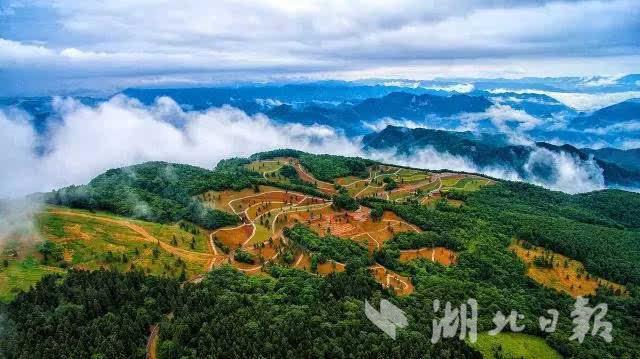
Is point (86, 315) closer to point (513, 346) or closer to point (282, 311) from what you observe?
point (282, 311)

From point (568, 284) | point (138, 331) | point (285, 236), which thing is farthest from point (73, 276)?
point (568, 284)

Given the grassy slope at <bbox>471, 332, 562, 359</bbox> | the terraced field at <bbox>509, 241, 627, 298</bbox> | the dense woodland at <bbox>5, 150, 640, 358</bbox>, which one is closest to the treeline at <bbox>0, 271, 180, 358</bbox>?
the dense woodland at <bbox>5, 150, 640, 358</bbox>

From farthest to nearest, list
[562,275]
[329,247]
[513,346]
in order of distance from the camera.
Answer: [562,275]
[329,247]
[513,346]

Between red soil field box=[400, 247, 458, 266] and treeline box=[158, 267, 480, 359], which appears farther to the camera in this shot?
red soil field box=[400, 247, 458, 266]

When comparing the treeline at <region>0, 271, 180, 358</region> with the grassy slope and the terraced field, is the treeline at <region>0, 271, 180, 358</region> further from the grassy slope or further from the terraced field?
the terraced field

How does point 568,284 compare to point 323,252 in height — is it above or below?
below

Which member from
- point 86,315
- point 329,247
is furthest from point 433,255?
point 86,315

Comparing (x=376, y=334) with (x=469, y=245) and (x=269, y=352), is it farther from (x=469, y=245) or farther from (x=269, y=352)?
(x=469, y=245)

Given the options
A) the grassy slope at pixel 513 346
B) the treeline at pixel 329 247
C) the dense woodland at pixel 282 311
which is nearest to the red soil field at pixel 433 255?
the dense woodland at pixel 282 311

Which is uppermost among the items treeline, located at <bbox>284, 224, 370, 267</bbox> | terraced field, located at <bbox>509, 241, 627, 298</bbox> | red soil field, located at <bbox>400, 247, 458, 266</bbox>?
treeline, located at <bbox>284, 224, 370, 267</bbox>
